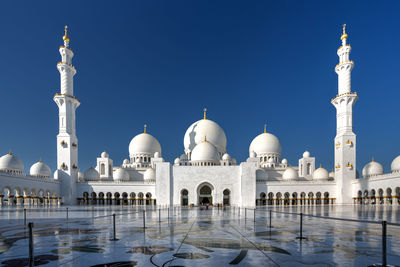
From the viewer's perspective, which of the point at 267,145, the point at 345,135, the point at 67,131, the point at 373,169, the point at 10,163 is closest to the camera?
the point at 10,163

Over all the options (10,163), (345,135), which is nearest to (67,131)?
(10,163)

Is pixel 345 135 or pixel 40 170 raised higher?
pixel 345 135

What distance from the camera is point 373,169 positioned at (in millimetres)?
36875

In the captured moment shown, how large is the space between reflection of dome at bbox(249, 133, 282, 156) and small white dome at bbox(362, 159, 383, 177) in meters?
13.7

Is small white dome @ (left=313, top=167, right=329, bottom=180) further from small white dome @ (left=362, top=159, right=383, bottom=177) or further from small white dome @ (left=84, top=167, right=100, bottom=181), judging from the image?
small white dome @ (left=84, top=167, right=100, bottom=181)

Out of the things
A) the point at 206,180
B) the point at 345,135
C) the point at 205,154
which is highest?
the point at 345,135

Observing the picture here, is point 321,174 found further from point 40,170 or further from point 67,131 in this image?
point 40,170

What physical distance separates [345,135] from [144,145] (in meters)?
31.1

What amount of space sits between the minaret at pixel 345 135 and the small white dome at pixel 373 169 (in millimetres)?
2530

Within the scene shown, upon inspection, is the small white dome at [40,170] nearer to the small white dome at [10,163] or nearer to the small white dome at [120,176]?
the small white dome at [10,163]

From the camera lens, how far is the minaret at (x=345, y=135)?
36094mm

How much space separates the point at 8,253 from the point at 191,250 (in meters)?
3.39

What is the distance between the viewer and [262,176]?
39.4 m

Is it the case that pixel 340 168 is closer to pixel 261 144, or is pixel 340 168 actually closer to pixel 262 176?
pixel 262 176
